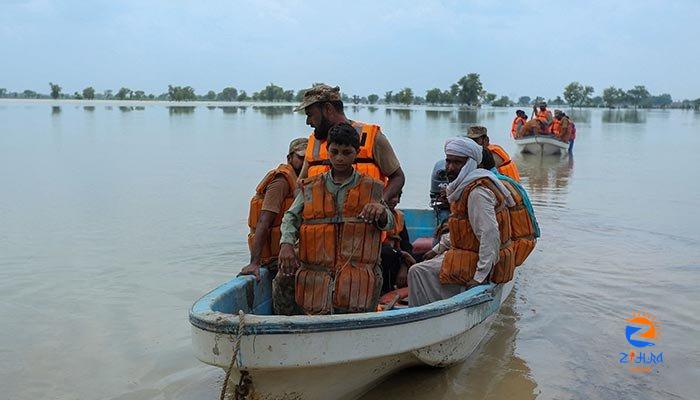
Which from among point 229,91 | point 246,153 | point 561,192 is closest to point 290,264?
point 561,192

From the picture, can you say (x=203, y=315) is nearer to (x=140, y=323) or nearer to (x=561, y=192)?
(x=140, y=323)

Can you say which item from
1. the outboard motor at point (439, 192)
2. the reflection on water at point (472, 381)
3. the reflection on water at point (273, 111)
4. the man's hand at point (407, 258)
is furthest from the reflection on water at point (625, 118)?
the reflection on water at point (472, 381)

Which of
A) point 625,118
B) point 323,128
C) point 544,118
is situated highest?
point 625,118

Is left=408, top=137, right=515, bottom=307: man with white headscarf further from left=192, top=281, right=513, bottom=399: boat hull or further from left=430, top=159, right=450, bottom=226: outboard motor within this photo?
left=430, top=159, right=450, bottom=226: outboard motor

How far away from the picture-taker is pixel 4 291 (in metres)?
7.04

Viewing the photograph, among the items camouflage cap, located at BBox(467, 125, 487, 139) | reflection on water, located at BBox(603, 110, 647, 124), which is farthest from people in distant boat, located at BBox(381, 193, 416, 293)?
reflection on water, located at BBox(603, 110, 647, 124)

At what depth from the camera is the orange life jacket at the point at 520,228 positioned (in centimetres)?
497

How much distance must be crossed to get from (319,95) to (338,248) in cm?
106

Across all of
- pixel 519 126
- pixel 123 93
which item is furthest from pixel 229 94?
pixel 519 126

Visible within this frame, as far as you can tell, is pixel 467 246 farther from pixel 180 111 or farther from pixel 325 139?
pixel 180 111

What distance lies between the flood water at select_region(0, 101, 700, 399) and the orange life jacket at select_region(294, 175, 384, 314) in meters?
0.41

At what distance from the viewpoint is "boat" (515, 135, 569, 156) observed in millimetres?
22484

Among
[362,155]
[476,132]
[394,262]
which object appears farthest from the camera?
[476,132]

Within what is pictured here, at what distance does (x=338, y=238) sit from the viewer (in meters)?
4.10
